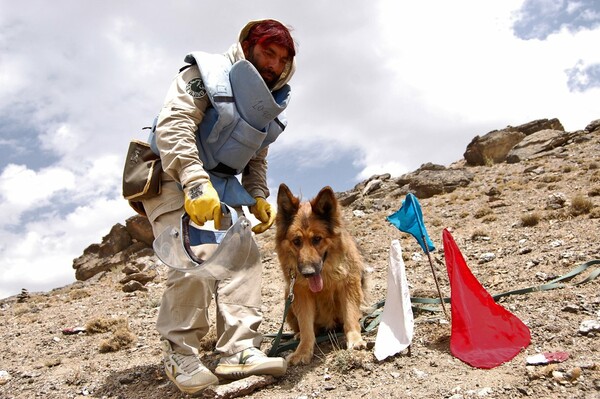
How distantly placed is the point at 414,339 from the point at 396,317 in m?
0.40

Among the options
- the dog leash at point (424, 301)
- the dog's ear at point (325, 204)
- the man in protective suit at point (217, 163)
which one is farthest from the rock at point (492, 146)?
the man in protective suit at point (217, 163)

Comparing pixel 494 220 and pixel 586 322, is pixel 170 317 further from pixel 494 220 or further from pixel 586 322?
pixel 494 220

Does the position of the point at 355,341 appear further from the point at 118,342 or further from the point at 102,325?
the point at 102,325

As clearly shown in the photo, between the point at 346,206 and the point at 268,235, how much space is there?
4404mm

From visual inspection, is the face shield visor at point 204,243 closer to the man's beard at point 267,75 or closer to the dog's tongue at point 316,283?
the dog's tongue at point 316,283

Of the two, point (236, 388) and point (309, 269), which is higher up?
point (309, 269)

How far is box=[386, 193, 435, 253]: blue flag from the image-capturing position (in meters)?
3.96

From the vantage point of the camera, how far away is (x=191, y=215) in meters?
3.11

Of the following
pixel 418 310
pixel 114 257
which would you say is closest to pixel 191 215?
pixel 418 310

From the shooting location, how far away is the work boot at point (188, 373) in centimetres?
329

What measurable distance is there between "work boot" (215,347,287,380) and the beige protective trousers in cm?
6

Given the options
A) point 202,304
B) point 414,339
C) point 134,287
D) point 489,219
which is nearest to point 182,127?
point 202,304

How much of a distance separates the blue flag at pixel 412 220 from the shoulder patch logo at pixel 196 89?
2017 millimetres

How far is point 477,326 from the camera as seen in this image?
3549 millimetres
